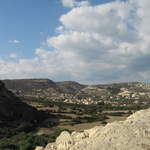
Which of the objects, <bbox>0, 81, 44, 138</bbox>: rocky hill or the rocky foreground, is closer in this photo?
the rocky foreground

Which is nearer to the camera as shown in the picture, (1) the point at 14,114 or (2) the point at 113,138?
(2) the point at 113,138

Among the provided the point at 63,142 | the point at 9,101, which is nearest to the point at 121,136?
the point at 63,142

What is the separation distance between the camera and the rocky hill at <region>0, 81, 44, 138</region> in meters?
80.6

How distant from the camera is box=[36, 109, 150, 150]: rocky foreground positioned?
17.3 metres

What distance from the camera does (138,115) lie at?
2334 cm

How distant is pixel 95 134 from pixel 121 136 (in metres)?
2.06

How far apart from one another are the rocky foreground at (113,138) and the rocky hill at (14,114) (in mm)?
56424

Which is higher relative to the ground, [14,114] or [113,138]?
[113,138]

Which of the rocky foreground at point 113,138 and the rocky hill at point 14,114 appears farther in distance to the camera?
the rocky hill at point 14,114

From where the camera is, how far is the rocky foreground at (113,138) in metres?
17.3

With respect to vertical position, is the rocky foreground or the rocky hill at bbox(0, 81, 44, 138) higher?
the rocky foreground

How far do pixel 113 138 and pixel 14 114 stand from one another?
73988 mm

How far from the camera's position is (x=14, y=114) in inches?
3489

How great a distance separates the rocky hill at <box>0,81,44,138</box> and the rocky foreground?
56424 millimetres
